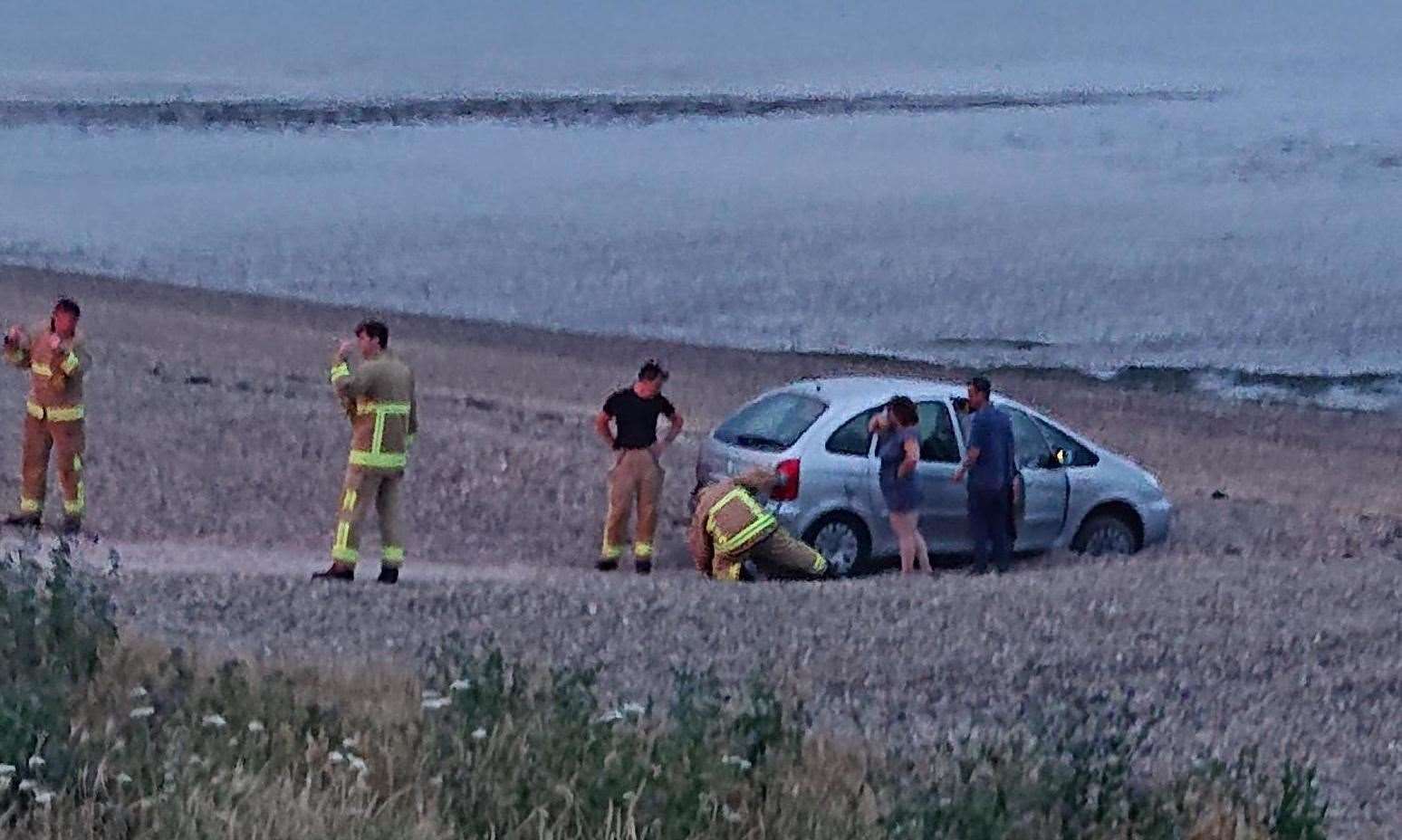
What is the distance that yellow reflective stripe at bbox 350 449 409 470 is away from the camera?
14953 mm

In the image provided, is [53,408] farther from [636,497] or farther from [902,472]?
[902,472]

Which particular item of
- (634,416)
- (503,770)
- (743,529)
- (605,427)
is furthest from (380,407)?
(503,770)

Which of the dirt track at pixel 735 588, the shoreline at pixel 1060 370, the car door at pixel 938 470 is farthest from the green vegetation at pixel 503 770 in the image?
the shoreline at pixel 1060 370

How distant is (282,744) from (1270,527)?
14753 millimetres

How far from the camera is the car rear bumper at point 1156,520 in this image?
1847 centimetres

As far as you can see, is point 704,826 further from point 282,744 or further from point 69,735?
point 69,735

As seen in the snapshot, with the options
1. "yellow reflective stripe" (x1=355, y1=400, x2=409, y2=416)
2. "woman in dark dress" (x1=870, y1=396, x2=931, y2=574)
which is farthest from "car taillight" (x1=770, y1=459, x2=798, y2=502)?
"yellow reflective stripe" (x1=355, y1=400, x2=409, y2=416)

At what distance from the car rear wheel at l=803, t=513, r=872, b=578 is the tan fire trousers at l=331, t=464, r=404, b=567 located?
328cm

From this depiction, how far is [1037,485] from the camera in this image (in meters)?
17.9

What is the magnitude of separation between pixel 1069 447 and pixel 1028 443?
38 cm

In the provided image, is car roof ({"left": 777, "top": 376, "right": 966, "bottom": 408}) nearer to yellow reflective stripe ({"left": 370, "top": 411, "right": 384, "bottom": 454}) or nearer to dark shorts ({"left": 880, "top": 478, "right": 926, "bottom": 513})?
dark shorts ({"left": 880, "top": 478, "right": 926, "bottom": 513})

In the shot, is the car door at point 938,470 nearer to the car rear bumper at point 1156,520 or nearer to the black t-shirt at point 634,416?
the car rear bumper at point 1156,520

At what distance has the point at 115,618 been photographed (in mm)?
12016

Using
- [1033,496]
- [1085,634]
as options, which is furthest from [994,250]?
[1085,634]
